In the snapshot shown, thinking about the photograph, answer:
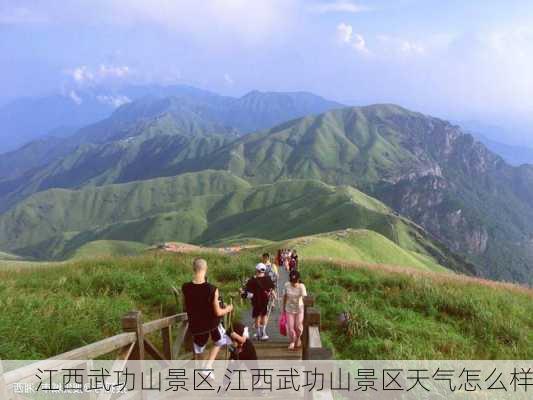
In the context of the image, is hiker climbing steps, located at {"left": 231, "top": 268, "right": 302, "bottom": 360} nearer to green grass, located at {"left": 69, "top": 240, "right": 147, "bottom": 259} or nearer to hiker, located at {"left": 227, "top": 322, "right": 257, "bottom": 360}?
hiker, located at {"left": 227, "top": 322, "right": 257, "bottom": 360}

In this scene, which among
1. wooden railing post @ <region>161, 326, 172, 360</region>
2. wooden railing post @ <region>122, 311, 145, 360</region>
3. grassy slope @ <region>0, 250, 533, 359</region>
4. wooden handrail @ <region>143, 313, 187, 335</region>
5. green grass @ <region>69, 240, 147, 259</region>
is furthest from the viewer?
green grass @ <region>69, 240, 147, 259</region>

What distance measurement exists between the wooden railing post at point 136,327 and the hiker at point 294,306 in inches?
177

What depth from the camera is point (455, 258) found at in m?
143

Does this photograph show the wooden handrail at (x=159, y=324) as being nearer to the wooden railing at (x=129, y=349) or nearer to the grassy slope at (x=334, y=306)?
the wooden railing at (x=129, y=349)

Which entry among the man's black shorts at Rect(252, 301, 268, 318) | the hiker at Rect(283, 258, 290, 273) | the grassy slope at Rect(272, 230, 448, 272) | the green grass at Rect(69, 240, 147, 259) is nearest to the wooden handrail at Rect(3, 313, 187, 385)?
the man's black shorts at Rect(252, 301, 268, 318)

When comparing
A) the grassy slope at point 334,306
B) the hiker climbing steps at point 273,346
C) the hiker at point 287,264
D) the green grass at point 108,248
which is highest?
the hiker at point 287,264

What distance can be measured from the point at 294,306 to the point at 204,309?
12.2 feet

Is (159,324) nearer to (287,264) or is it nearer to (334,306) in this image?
(334,306)

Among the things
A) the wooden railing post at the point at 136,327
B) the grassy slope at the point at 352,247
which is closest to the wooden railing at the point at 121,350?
the wooden railing post at the point at 136,327

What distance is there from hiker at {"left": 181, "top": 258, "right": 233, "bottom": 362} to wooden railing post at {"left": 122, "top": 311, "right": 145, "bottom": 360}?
927 mm

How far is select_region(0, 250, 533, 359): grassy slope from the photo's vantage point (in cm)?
1037

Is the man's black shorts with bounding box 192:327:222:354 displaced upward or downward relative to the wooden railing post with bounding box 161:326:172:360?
→ upward

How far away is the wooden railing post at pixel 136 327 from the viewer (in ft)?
22.2

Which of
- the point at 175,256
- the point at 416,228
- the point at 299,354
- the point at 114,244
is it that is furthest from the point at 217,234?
the point at 299,354
